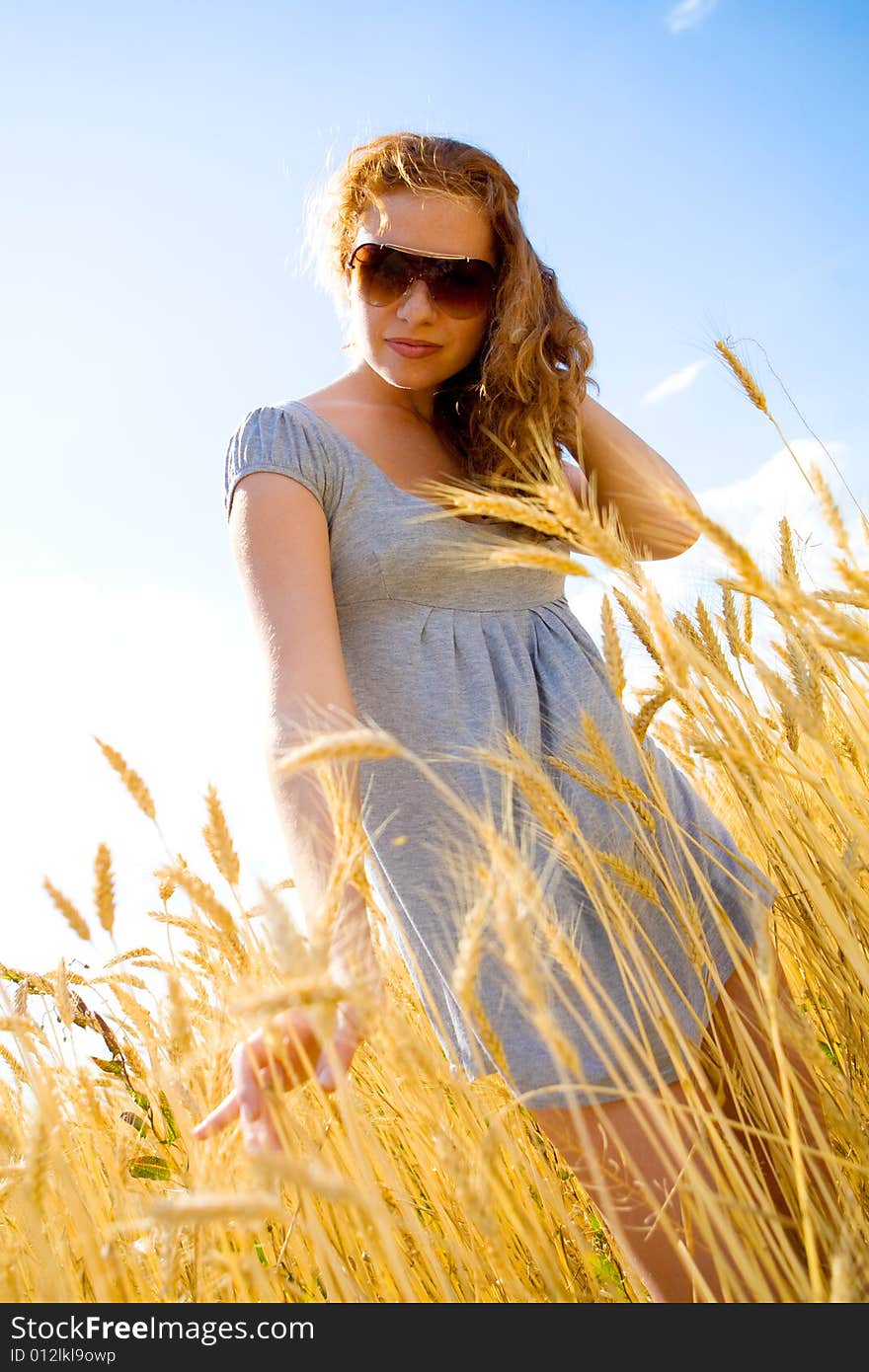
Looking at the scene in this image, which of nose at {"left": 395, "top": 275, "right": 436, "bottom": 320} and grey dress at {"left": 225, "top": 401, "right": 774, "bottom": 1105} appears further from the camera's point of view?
nose at {"left": 395, "top": 275, "right": 436, "bottom": 320}

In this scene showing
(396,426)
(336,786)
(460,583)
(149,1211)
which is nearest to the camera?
(149,1211)

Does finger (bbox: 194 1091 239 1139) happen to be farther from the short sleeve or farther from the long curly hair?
the long curly hair

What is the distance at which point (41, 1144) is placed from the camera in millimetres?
687

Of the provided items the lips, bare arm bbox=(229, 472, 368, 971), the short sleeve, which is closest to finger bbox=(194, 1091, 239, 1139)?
bare arm bbox=(229, 472, 368, 971)

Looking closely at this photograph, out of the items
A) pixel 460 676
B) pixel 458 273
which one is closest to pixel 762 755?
pixel 460 676

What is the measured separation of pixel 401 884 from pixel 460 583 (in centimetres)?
43

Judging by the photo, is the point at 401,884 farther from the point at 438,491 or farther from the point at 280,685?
the point at 438,491

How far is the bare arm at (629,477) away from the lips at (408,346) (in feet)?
0.94

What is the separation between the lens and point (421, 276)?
1.47m

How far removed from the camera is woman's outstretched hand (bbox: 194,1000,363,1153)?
2.34 feet

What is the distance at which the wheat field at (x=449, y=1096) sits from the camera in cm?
66

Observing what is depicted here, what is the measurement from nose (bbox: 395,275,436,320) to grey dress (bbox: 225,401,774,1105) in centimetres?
24

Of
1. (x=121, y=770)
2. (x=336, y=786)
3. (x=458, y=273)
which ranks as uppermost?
(x=458, y=273)

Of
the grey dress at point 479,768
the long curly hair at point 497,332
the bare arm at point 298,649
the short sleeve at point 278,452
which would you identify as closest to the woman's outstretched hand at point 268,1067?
the bare arm at point 298,649
